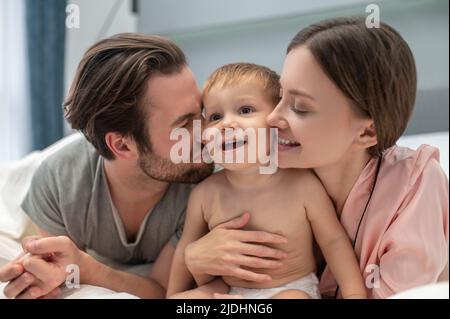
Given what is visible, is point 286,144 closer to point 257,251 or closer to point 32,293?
point 257,251

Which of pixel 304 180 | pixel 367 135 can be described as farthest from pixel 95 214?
pixel 367 135

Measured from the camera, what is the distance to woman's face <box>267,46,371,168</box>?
0.77 metres

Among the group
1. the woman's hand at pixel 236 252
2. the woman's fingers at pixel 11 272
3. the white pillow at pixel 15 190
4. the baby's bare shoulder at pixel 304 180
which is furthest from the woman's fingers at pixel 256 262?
the white pillow at pixel 15 190

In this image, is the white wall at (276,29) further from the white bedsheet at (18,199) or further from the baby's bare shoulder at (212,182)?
the baby's bare shoulder at (212,182)

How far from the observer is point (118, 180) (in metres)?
1.12

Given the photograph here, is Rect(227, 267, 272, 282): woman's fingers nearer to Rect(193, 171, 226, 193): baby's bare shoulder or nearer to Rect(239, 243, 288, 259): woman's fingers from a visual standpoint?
Rect(239, 243, 288, 259): woman's fingers

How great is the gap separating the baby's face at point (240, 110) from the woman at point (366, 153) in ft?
0.10

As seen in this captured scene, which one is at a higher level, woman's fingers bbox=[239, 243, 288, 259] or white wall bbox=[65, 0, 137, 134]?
white wall bbox=[65, 0, 137, 134]

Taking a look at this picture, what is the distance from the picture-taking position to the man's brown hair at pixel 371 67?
0.75m

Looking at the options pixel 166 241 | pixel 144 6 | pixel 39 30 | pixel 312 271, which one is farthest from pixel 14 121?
pixel 312 271

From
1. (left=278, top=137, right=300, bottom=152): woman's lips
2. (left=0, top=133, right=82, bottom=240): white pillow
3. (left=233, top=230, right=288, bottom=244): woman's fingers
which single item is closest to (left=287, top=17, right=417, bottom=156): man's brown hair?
(left=278, top=137, right=300, bottom=152): woman's lips

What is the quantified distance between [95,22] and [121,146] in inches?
14.3

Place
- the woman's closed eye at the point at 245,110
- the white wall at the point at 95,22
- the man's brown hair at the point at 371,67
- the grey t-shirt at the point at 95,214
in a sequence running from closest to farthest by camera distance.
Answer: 1. the man's brown hair at the point at 371,67
2. the woman's closed eye at the point at 245,110
3. the grey t-shirt at the point at 95,214
4. the white wall at the point at 95,22
